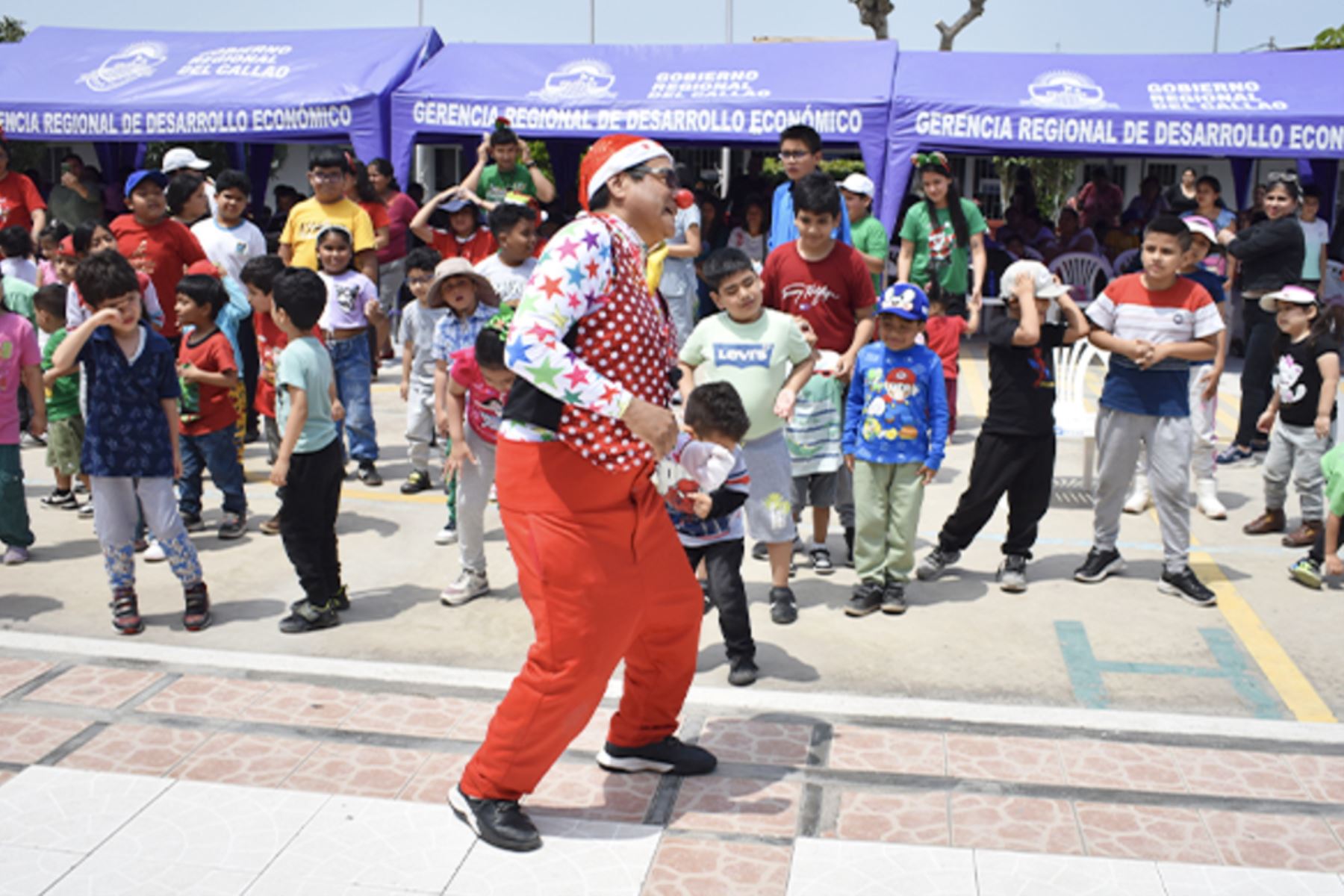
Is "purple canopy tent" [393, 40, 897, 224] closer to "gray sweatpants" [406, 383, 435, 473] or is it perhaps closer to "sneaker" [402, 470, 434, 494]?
"gray sweatpants" [406, 383, 435, 473]

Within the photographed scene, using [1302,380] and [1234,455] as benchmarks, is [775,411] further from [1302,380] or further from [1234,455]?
[1234,455]

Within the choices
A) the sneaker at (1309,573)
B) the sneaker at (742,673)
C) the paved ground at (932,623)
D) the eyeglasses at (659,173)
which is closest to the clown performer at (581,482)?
the eyeglasses at (659,173)

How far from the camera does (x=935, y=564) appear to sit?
20.7 ft

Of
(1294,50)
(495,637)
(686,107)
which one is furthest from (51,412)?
(1294,50)

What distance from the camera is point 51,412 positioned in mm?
7094

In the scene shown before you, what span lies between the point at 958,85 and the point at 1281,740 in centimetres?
1022

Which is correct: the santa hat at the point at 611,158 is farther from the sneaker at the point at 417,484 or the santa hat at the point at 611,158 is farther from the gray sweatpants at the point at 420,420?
the sneaker at the point at 417,484

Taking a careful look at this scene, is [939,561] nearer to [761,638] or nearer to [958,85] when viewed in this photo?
[761,638]

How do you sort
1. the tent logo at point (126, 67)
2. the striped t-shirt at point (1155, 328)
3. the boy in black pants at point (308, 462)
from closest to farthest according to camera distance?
the boy in black pants at point (308, 462) → the striped t-shirt at point (1155, 328) → the tent logo at point (126, 67)

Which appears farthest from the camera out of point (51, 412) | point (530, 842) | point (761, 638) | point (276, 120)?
point (276, 120)

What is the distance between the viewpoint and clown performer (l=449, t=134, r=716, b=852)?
3377 millimetres

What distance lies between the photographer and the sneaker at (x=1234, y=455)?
28.6 ft

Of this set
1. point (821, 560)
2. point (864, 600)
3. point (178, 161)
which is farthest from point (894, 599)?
point (178, 161)

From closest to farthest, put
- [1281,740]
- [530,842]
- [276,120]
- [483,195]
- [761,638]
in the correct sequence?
[530,842], [1281,740], [761,638], [483,195], [276,120]
